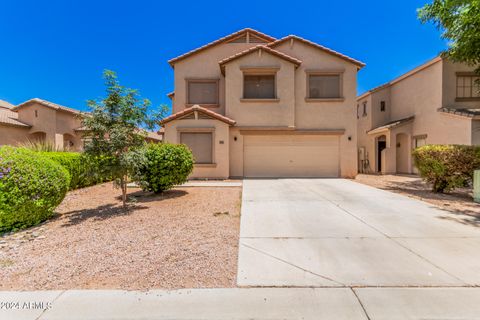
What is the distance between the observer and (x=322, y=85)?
14.4 m

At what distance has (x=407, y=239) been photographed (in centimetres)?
454

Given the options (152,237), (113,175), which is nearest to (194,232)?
(152,237)

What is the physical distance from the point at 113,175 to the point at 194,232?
11.7 feet

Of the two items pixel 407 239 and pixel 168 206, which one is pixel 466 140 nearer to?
pixel 407 239

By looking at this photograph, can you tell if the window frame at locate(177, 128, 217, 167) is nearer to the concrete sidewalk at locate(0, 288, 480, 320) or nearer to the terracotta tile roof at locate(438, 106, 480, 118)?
the concrete sidewalk at locate(0, 288, 480, 320)

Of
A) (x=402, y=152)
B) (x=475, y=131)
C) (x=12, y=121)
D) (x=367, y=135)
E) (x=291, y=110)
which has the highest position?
(x=12, y=121)

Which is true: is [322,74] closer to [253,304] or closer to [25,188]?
[253,304]

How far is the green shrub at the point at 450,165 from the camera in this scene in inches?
347

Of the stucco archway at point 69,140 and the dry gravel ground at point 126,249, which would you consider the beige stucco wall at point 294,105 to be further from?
the stucco archway at point 69,140

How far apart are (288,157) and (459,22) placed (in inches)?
394

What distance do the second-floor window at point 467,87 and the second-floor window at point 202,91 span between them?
1626 cm

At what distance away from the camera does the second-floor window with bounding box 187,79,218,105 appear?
1507 centimetres

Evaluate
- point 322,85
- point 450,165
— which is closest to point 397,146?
point 322,85

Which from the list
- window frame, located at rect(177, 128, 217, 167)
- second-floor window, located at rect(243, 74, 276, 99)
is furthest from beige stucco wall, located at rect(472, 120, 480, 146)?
window frame, located at rect(177, 128, 217, 167)
